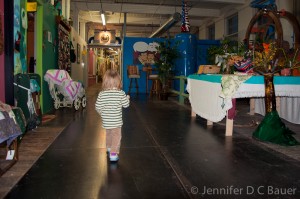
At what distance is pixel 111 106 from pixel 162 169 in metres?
0.78

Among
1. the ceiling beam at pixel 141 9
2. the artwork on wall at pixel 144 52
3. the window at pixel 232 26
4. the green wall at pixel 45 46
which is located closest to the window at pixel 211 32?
the ceiling beam at pixel 141 9

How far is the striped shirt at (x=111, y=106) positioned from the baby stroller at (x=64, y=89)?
3.47 m

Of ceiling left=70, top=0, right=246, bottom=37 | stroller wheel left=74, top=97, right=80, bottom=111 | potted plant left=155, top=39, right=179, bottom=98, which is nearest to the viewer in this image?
stroller wheel left=74, top=97, right=80, bottom=111

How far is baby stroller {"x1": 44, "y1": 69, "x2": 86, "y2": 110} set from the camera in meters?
6.05

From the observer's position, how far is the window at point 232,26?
1216 centimetres

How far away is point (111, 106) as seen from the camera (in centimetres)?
290

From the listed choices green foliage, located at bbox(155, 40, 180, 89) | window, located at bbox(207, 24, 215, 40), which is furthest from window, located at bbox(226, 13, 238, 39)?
green foliage, located at bbox(155, 40, 180, 89)

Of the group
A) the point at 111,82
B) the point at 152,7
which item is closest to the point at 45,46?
the point at 111,82

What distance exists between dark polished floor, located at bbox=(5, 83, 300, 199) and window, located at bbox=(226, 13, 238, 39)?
890cm

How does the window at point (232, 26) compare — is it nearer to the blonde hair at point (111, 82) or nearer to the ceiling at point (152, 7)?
the ceiling at point (152, 7)

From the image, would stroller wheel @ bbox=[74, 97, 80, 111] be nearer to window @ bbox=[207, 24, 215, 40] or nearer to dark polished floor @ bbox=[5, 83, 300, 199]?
dark polished floor @ bbox=[5, 83, 300, 199]

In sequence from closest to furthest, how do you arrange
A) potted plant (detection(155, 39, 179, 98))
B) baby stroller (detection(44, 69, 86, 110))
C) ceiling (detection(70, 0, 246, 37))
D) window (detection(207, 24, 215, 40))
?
baby stroller (detection(44, 69, 86, 110))
potted plant (detection(155, 39, 179, 98))
ceiling (detection(70, 0, 246, 37))
window (detection(207, 24, 215, 40))

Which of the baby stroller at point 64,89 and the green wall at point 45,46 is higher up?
the green wall at point 45,46

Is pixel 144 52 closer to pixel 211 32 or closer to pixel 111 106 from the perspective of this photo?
pixel 211 32
